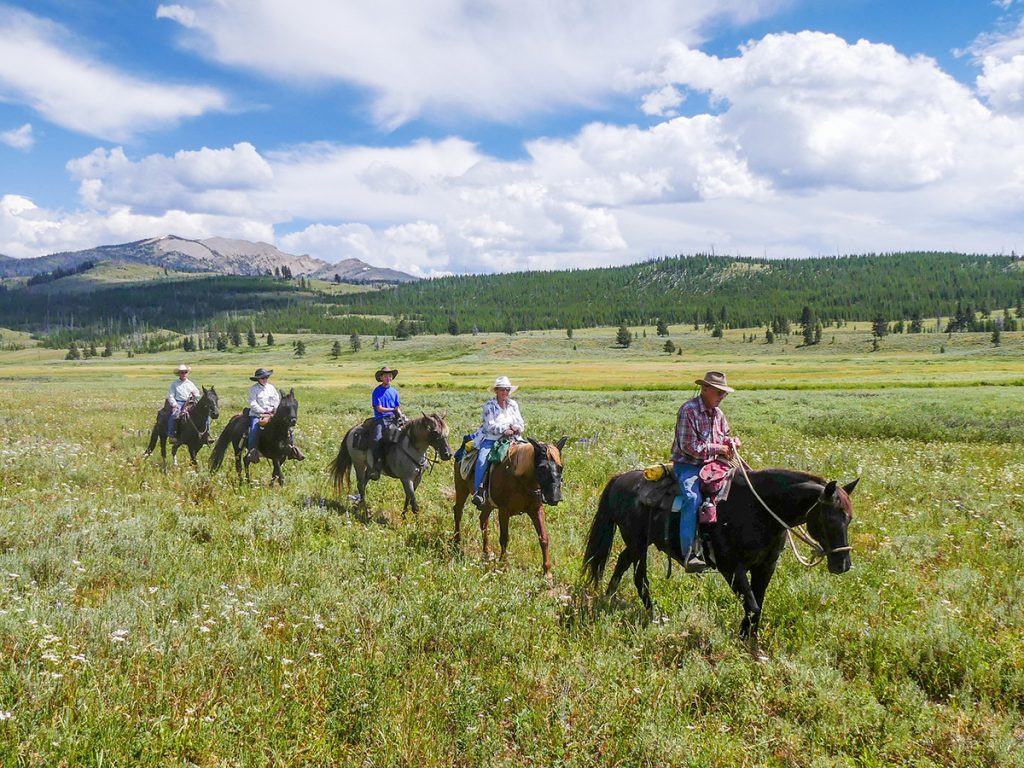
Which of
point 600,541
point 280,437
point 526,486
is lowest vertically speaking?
point 600,541

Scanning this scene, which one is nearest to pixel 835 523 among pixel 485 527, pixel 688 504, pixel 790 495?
pixel 790 495

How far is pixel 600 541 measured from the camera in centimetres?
811

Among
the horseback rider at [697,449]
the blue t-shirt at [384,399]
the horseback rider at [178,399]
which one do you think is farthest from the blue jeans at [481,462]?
the horseback rider at [178,399]

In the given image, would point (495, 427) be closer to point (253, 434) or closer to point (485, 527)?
point (485, 527)

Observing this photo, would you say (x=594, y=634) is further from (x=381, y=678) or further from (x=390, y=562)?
(x=390, y=562)

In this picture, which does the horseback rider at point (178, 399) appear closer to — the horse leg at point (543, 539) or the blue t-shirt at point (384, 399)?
the blue t-shirt at point (384, 399)

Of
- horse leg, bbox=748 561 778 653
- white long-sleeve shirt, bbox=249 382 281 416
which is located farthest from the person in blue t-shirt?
horse leg, bbox=748 561 778 653

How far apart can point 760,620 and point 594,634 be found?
6.85ft

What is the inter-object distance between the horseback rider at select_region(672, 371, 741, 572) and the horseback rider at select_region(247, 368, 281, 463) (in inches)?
401

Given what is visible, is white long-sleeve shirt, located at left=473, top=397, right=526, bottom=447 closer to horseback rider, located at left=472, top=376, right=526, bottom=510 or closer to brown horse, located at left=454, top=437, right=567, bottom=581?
horseback rider, located at left=472, top=376, right=526, bottom=510

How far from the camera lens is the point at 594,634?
648 cm

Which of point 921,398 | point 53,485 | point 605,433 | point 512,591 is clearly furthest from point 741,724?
point 921,398

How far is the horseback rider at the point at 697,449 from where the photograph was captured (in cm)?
697

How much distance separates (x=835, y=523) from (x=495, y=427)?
17.7 feet
